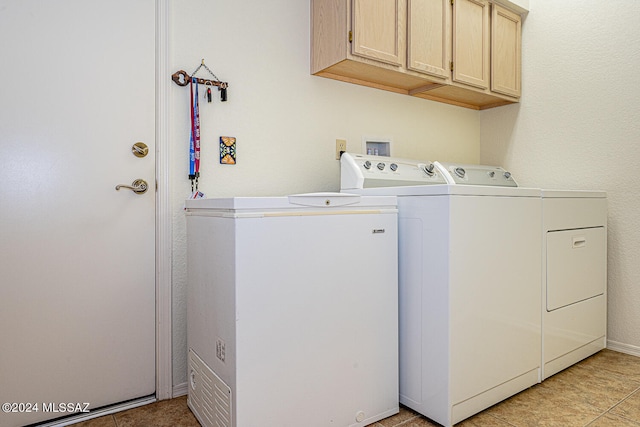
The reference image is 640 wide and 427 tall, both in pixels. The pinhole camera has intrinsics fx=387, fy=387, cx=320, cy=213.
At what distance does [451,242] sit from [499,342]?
0.55 metres

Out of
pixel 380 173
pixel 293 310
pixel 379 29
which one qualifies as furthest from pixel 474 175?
pixel 293 310

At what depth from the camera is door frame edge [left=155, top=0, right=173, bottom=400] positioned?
5.73 ft

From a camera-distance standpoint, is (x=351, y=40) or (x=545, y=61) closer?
(x=351, y=40)

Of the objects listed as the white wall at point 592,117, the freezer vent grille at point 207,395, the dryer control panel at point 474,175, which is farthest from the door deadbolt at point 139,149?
the white wall at point 592,117

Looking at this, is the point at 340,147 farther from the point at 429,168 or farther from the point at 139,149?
the point at 139,149

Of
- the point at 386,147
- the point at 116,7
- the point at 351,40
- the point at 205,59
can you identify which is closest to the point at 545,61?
the point at 386,147

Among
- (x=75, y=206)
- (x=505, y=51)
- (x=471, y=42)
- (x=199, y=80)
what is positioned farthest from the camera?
(x=505, y=51)

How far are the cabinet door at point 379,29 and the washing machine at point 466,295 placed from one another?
753 millimetres

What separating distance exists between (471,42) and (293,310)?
6.79 feet

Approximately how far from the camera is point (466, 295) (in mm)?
1526

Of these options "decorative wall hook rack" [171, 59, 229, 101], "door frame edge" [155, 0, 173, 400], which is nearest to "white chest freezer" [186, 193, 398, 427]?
"door frame edge" [155, 0, 173, 400]

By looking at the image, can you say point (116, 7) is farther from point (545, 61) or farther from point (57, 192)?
point (545, 61)

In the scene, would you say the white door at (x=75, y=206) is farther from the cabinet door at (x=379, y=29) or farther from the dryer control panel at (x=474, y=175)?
the dryer control panel at (x=474, y=175)

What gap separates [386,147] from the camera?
8.29ft
